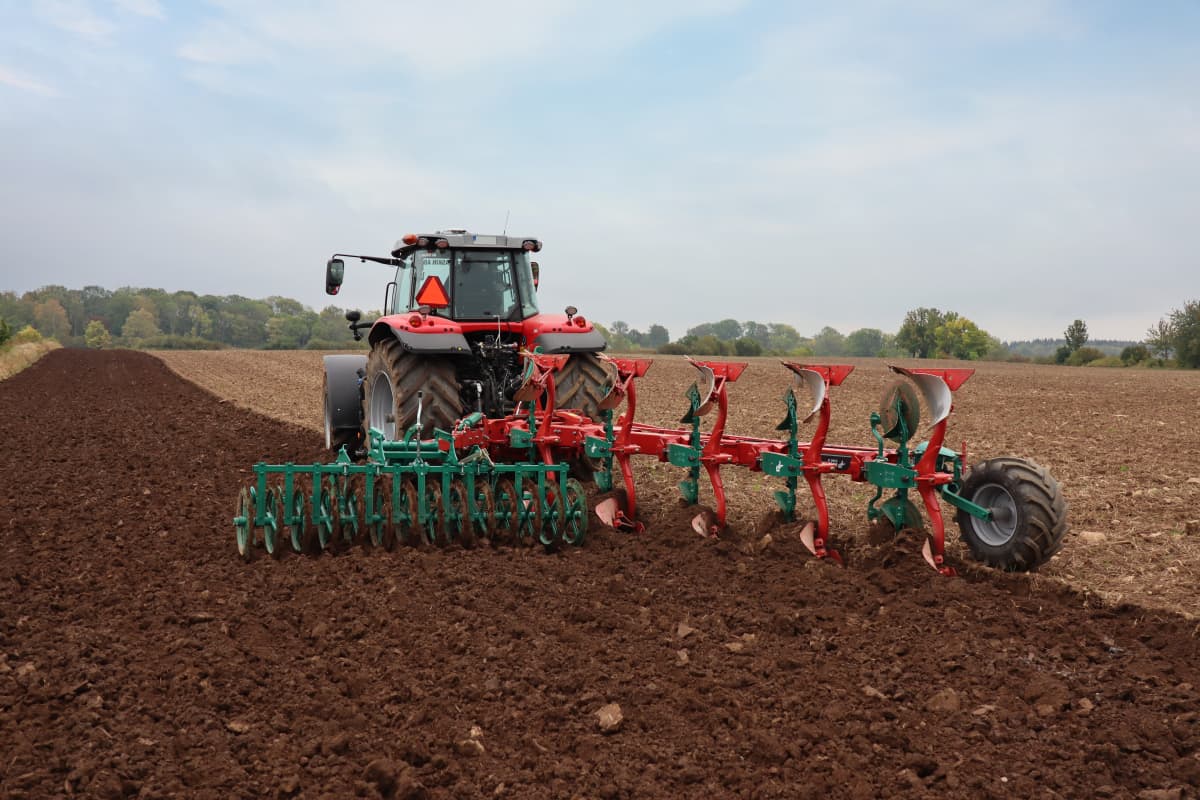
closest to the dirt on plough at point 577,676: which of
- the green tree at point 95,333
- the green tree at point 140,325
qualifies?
the green tree at point 140,325

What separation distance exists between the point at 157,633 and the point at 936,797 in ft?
10.2

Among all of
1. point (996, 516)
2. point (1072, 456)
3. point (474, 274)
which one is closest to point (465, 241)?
point (474, 274)

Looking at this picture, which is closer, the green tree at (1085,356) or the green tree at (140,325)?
the green tree at (1085,356)

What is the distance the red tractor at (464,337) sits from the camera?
709 centimetres

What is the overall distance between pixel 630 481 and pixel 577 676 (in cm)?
263

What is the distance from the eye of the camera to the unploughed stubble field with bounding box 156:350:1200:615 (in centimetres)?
545

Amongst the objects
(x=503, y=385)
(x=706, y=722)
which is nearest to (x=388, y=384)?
(x=503, y=385)

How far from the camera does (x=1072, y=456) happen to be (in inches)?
382

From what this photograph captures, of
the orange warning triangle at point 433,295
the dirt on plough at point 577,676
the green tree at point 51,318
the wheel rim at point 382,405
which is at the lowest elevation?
the dirt on plough at point 577,676

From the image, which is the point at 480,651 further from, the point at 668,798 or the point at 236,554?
the point at 236,554

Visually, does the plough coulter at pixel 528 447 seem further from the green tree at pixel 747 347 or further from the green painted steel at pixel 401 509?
the green tree at pixel 747 347

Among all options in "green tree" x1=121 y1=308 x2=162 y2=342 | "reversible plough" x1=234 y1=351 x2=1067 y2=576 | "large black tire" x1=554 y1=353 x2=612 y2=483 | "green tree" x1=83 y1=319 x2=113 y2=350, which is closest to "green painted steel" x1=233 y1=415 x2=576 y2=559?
"reversible plough" x1=234 y1=351 x2=1067 y2=576

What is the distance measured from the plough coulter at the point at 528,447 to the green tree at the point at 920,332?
74.6 metres

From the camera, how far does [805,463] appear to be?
521 centimetres
